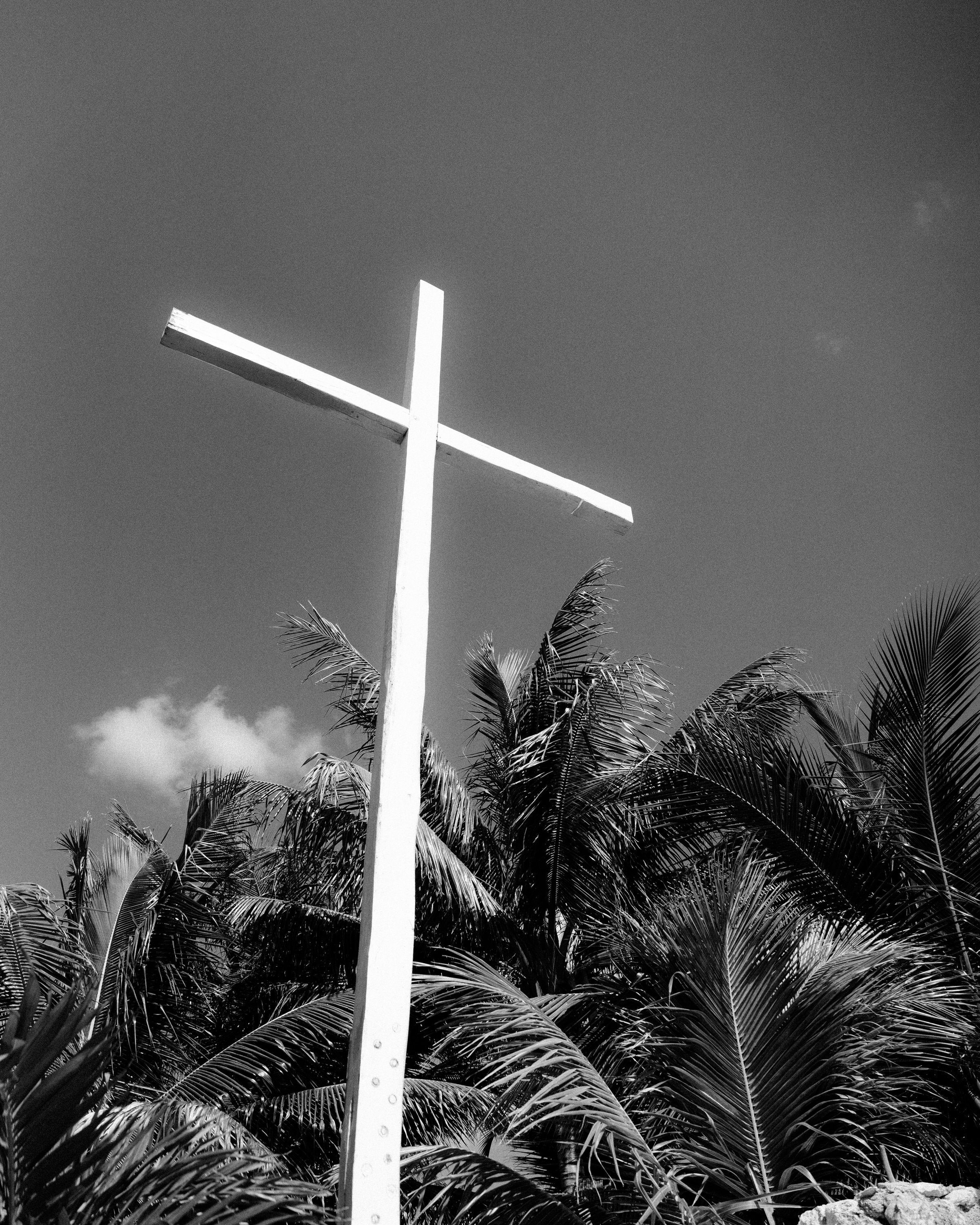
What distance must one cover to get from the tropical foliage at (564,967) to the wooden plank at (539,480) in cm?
164

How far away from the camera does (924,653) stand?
255 inches

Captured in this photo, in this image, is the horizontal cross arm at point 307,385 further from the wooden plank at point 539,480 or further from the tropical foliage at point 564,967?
the tropical foliage at point 564,967

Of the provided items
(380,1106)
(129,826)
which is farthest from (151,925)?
(380,1106)

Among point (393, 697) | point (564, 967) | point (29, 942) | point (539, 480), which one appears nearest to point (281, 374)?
point (539, 480)

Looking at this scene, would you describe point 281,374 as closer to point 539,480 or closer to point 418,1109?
point 539,480

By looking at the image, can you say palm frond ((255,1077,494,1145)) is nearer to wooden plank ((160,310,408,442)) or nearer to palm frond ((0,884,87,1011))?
palm frond ((0,884,87,1011))

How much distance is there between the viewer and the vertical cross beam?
2861 millimetres

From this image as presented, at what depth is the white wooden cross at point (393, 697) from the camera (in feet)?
9.49

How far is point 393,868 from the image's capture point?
3.29 metres

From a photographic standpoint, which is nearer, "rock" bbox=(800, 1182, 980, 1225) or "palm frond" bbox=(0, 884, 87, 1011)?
"rock" bbox=(800, 1182, 980, 1225)

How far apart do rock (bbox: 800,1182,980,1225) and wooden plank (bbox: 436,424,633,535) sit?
278 centimetres

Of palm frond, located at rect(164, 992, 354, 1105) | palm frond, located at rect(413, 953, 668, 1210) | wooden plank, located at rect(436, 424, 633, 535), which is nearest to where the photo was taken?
palm frond, located at rect(413, 953, 668, 1210)

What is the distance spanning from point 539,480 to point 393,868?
203cm

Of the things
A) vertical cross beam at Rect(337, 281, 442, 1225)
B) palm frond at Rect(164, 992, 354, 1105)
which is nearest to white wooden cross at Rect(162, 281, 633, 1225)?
vertical cross beam at Rect(337, 281, 442, 1225)
